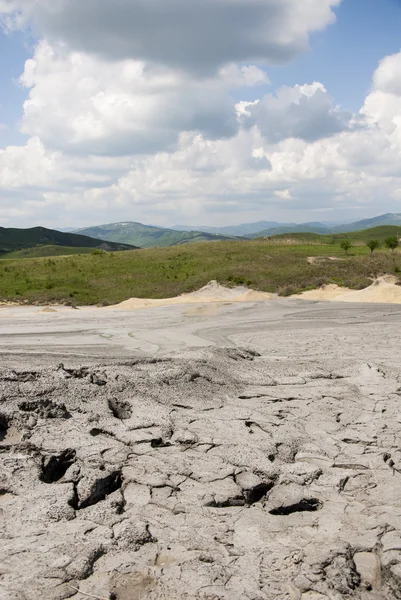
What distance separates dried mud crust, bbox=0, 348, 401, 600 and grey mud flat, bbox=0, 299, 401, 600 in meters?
0.02

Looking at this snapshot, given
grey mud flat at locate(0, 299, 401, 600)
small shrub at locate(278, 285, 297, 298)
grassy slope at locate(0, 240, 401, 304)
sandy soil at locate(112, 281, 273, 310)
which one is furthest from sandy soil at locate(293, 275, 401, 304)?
grey mud flat at locate(0, 299, 401, 600)

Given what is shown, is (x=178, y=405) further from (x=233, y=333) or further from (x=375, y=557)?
(x=233, y=333)

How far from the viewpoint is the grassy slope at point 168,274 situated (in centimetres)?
3538

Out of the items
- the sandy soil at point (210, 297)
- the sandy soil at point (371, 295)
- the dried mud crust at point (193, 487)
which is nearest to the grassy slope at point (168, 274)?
the sandy soil at point (210, 297)

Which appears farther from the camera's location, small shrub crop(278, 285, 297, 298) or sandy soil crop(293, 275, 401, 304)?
small shrub crop(278, 285, 297, 298)

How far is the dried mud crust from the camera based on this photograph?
4.78m

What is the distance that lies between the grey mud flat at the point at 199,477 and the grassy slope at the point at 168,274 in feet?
73.5

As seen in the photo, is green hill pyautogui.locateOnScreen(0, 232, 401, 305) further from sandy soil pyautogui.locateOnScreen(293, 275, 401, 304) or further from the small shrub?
sandy soil pyautogui.locateOnScreen(293, 275, 401, 304)

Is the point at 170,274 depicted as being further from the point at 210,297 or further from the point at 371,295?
the point at 371,295

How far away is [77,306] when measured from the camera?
32.1 meters

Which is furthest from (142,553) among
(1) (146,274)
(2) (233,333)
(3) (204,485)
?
(1) (146,274)

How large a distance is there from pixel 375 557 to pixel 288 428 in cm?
347

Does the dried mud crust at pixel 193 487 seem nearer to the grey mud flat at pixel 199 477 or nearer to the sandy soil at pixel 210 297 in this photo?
the grey mud flat at pixel 199 477

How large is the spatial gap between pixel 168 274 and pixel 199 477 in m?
35.7
